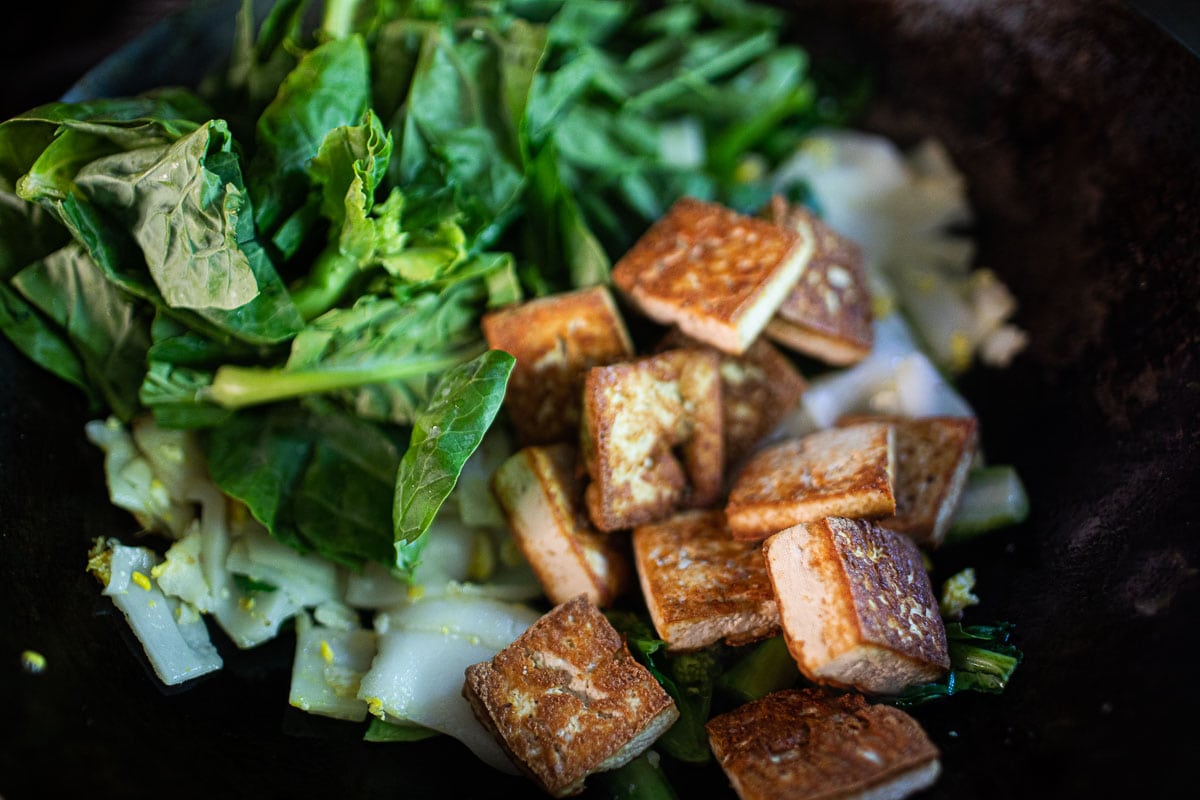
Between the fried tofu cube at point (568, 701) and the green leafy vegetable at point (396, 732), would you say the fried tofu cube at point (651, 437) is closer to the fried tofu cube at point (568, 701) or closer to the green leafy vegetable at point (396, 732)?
the fried tofu cube at point (568, 701)

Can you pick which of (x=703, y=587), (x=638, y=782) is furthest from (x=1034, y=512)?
(x=638, y=782)

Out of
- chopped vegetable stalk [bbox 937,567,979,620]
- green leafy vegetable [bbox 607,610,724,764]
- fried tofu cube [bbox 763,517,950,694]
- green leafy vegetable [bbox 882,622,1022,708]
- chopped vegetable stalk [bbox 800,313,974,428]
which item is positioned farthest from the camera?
chopped vegetable stalk [bbox 800,313,974,428]

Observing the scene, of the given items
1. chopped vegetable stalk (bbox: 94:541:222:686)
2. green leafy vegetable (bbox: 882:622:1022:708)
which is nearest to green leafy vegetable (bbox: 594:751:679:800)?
green leafy vegetable (bbox: 882:622:1022:708)

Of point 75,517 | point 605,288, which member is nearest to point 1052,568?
point 605,288

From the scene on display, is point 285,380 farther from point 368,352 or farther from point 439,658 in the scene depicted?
point 439,658

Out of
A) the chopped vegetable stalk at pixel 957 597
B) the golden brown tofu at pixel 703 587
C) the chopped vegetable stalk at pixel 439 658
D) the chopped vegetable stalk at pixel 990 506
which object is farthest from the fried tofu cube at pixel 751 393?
the chopped vegetable stalk at pixel 439 658

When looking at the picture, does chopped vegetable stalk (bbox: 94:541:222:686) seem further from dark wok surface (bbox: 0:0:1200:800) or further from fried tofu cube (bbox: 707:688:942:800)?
fried tofu cube (bbox: 707:688:942:800)
